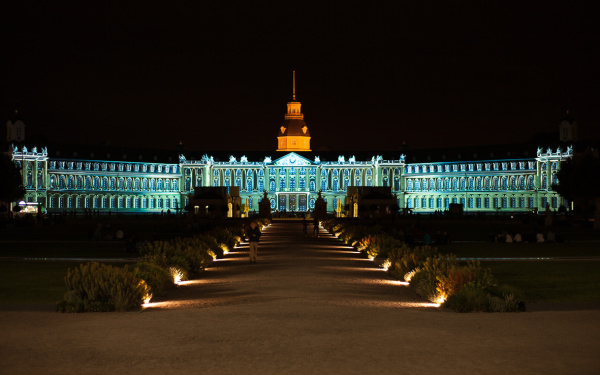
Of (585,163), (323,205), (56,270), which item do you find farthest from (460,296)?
(585,163)

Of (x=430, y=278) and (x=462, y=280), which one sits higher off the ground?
(x=462, y=280)

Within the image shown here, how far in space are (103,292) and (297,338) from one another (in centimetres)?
658

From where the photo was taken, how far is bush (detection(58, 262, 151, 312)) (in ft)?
70.3

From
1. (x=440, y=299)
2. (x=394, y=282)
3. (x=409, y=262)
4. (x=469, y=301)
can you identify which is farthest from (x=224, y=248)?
(x=469, y=301)

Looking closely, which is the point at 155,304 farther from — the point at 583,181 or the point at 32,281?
the point at 583,181

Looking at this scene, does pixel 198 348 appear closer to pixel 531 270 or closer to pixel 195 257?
pixel 195 257

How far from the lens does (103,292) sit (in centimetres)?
2178

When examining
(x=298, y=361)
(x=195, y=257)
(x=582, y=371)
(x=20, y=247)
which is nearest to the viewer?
(x=582, y=371)

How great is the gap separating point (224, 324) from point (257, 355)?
3771mm

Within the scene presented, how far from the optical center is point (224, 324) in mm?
19078

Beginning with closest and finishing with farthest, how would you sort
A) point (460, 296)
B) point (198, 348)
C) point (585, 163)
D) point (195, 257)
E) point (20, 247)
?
point (198, 348)
point (460, 296)
point (195, 257)
point (20, 247)
point (585, 163)

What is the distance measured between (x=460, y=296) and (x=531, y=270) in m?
13.4

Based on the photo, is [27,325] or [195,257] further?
[195,257]

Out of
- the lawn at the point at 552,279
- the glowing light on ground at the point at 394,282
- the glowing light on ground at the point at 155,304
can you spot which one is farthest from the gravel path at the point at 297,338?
the lawn at the point at 552,279
